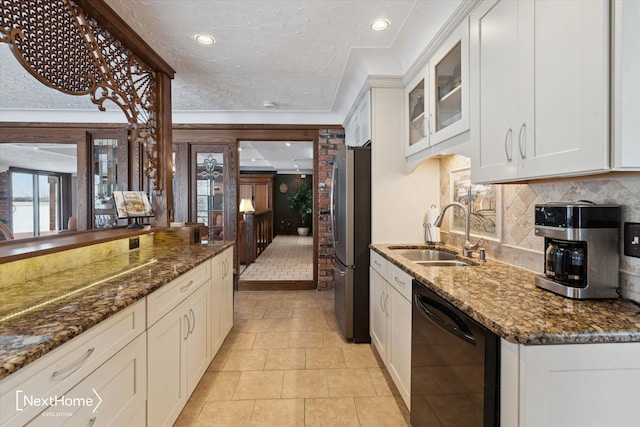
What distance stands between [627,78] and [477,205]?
4.17 ft

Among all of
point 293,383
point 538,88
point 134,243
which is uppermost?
point 538,88

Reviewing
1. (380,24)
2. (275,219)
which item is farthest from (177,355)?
(275,219)

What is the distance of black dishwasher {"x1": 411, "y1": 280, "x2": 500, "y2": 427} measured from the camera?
3.09ft

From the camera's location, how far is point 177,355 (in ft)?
5.23

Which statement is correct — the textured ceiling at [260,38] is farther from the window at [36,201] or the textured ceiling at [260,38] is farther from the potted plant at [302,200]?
the potted plant at [302,200]

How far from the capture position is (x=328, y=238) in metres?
4.21

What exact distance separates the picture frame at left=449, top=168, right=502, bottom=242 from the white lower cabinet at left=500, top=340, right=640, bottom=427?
103cm

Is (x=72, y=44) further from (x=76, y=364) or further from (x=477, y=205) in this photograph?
(x=477, y=205)

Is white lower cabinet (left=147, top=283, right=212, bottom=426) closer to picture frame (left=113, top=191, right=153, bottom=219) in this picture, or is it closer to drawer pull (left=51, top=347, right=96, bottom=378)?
drawer pull (left=51, top=347, right=96, bottom=378)

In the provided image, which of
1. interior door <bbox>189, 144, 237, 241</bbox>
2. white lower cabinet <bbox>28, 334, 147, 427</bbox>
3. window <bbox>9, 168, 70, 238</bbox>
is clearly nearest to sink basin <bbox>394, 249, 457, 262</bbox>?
white lower cabinet <bbox>28, 334, 147, 427</bbox>

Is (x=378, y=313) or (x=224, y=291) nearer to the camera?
(x=378, y=313)

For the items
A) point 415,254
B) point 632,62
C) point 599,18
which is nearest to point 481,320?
point 632,62

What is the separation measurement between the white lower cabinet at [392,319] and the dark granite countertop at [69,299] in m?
1.27

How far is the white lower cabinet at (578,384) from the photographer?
84 centimetres
